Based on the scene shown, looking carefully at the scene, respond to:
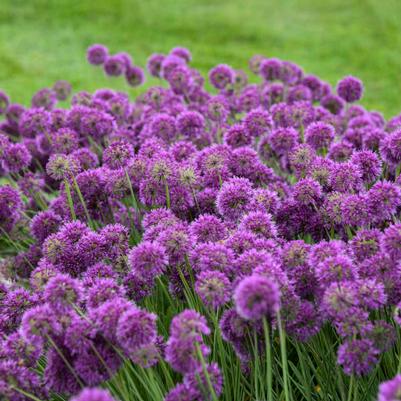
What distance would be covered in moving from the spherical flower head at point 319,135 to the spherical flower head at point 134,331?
1.55 meters

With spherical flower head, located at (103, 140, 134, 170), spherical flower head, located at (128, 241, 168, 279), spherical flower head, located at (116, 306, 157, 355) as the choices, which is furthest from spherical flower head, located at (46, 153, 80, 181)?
spherical flower head, located at (116, 306, 157, 355)

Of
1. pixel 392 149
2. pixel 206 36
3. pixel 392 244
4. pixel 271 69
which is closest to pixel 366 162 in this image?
pixel 392 149

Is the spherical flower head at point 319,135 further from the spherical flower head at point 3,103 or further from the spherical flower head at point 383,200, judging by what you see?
the spherical flower head at point 3,103

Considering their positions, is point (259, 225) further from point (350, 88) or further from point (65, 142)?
point (350, 88)

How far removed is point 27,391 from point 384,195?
1.33 meters

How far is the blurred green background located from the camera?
793cm

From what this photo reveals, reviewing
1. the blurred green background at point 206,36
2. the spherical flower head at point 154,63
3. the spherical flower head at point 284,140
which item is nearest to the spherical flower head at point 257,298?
the spherical flower head at point 284,140

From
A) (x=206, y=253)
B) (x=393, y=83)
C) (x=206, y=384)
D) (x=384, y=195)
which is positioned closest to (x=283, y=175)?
(x=384, y=195)

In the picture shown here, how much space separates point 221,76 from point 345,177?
1.88 metres

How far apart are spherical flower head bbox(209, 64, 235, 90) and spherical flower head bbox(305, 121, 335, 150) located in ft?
3.96

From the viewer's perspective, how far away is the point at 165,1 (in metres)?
10.2

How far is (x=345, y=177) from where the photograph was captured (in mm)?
2336

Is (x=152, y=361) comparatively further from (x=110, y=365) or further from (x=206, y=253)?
(x=206, y=253)

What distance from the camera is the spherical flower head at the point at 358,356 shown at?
1742 millimetres
